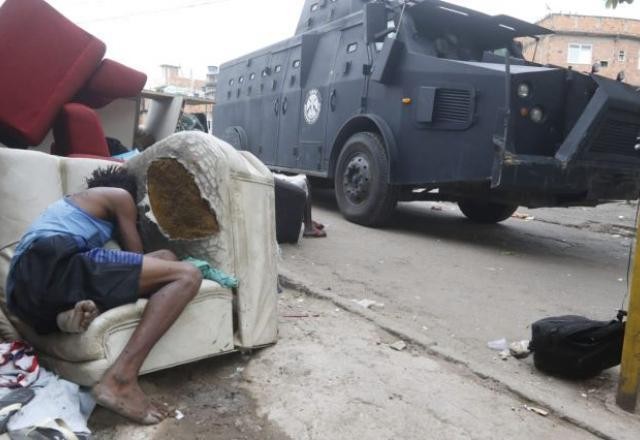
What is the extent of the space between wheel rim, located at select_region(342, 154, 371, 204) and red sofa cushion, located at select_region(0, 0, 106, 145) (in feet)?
9.06

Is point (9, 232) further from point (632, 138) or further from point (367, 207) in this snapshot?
point (632, 138)

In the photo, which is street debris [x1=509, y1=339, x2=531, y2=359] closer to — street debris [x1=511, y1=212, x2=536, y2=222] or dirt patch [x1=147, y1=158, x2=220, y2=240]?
dirt patch [x1=147, y1=158, x2=220, y2=240]

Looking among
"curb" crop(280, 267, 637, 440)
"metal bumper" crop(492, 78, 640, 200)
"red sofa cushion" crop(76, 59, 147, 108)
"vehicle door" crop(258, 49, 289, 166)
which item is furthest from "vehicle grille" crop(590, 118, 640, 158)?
"vehicle door" crop(258, 49, 289, 166)

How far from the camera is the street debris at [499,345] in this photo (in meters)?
2.80

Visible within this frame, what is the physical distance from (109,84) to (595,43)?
33.1 metres

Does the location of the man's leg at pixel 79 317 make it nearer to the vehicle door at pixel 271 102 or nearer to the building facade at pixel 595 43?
the vehicle door at pixel 271 102

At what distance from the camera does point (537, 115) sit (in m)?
4.37

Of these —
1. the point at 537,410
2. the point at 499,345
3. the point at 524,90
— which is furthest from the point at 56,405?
the point at 524,90

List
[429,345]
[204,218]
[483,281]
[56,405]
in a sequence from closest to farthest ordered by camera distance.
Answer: [56,405] → [204,218] → [429,345] → [483,281]

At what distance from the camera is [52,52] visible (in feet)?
12.9

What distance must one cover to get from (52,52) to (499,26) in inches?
174

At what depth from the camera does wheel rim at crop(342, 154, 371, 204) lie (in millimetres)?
5500

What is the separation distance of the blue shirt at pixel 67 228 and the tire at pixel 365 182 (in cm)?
339

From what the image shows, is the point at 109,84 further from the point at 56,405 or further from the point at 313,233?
the point at 56,405
